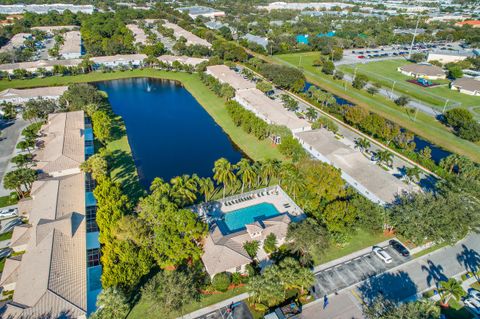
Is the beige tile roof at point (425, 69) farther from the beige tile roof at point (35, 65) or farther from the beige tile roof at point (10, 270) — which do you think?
the beige tile roof at point (10, 270)

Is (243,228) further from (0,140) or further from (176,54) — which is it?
(176,54)

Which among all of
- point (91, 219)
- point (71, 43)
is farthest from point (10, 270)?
point (71, 43)

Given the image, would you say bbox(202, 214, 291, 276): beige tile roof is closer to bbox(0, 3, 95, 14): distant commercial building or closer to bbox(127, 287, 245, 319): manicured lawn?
bbox(127, 287, 245, 319): manicured lawn

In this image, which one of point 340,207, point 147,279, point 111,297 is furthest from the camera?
point 340,207

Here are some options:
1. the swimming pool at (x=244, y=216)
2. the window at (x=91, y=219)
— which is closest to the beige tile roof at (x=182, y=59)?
the window at (x=91, y=219)

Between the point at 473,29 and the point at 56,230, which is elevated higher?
the point at 473,29

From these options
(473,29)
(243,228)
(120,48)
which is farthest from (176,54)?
(473,29)

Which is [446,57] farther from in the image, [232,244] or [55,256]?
[55,256]
